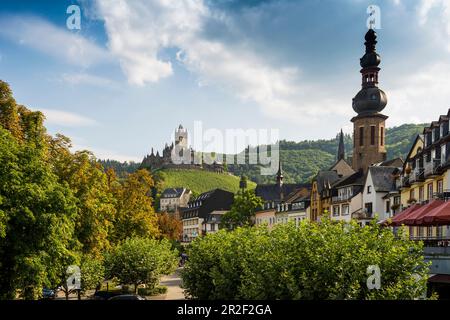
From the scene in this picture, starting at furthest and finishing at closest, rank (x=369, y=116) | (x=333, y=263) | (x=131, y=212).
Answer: (x=369, y=116) → (x=131, y=212) → (x=333, y=263)

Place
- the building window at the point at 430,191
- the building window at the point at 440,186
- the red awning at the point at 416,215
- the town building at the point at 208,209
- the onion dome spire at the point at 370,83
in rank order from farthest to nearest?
the town building at the point at 208,209 < the onion dome spire at the point at 370,83 < the building window at the point at 430,191 < the building window at the point at 440,186 < the red awning at the point at 416,215

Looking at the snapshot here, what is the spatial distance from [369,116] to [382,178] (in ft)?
114

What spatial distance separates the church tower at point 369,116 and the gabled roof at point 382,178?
29929mm

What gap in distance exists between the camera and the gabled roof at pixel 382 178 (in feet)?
241

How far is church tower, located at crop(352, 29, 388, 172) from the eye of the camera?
102938 mm

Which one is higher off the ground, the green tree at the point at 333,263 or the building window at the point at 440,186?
the building window at the point at 440,186

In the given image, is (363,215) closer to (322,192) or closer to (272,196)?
(322,192)

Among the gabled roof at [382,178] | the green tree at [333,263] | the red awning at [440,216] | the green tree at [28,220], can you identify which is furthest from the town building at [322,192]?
the green tree at [333,263]

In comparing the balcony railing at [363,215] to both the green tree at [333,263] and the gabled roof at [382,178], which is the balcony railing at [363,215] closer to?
the gabled roof at [382,178]

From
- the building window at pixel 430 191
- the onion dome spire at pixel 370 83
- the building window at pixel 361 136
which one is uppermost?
the onion dome spire at pixel 370 83

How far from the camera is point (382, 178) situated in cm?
7431

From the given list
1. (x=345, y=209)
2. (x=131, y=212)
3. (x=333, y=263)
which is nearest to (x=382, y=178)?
(x=345, y=209)

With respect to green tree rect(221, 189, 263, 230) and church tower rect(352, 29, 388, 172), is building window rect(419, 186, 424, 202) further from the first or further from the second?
church tower rect(352, 29, 388, 172)
